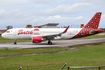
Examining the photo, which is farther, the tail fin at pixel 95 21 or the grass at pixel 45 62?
the tail fin at pixel 95 21

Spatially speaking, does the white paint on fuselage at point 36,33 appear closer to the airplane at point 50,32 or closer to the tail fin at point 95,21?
the airplane at point 50,32

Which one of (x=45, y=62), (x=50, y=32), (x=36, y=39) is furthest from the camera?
(x=50, y=32)

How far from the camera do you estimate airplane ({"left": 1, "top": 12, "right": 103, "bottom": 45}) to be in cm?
3657

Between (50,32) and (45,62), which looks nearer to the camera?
(45,62)

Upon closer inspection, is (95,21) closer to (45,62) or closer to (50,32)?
(50,32)

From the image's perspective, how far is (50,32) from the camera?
126 feet

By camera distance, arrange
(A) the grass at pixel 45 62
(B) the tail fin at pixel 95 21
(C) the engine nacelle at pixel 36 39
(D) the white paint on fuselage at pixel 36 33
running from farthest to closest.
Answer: (B) the tail fin at pixel 95 21 < (D) the white paint on fuselage at pixel 36 33 < (C) the engine nacelle at pixel 36 39 < (A) the grass at pixel 45 62

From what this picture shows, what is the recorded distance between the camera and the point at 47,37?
3659 cm

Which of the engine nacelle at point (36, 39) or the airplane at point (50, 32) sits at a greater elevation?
the airplane at point (50, 32)

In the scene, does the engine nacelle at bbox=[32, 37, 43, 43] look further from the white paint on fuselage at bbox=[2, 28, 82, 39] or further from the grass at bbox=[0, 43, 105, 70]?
the grass at bbox=[0, 43, 105, 70]

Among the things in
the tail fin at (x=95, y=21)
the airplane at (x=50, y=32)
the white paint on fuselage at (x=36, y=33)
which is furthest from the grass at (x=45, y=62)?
the tail fin at (x=95, y=21)

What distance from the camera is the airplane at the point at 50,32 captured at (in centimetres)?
3657

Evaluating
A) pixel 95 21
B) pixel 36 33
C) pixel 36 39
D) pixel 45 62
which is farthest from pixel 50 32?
pixel 45 62

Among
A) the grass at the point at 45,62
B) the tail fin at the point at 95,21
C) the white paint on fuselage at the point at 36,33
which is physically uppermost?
the tail fin at the point at 95,21
